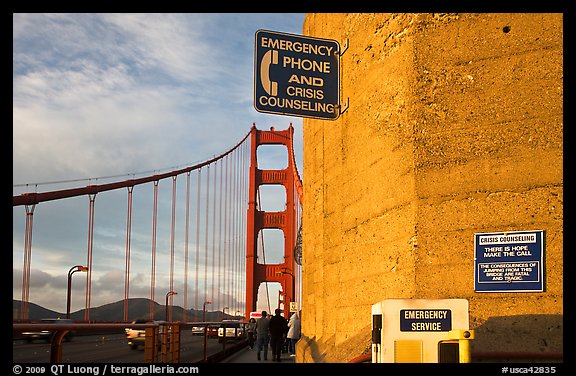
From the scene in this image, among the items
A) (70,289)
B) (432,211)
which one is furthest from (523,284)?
(70,289)

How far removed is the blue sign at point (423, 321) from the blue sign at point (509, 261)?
1639mm

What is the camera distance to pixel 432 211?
753cm

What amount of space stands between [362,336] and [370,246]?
42.4 inches

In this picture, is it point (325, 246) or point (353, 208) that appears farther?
point (325, 246)

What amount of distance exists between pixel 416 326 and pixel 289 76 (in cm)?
400

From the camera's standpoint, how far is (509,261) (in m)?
7.14

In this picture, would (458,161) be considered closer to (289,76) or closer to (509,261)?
(509,261)

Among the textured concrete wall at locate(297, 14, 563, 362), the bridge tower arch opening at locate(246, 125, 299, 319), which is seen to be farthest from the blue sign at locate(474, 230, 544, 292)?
the bridge tower arch opening at locate(246, 125, 299, 319)

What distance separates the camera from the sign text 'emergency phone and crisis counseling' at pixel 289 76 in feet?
28.0
